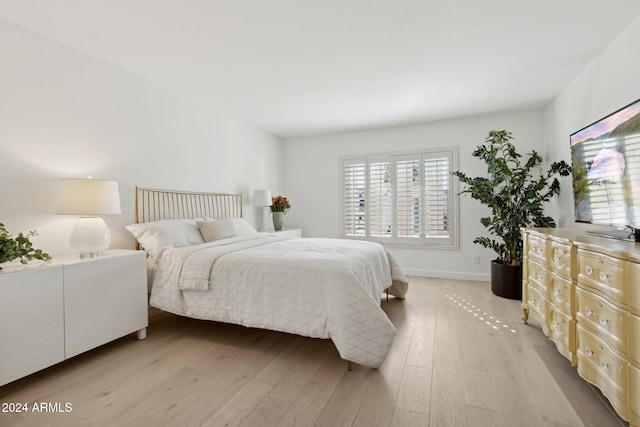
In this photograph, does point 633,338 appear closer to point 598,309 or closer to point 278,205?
point 598,309

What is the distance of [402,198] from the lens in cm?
482

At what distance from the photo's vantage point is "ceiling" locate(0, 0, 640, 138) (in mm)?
2014

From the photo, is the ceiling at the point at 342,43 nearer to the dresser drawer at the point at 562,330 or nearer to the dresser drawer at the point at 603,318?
the dresser drawer at the point at 603,318

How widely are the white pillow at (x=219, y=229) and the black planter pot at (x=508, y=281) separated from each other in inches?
120

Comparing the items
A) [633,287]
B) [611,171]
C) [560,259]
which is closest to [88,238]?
[633,287]

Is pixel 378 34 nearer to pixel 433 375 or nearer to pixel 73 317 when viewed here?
pixel 433 375

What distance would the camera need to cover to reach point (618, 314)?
1392mm

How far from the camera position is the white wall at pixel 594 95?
7.20ft

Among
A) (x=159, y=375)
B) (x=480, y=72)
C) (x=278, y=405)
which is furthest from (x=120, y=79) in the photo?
(x=480, y=72)

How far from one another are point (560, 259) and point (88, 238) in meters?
3.28

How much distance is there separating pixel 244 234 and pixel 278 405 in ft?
7.11

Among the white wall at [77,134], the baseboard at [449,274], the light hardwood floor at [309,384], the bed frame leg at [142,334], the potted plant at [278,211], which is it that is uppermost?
the white wall at [77,134]

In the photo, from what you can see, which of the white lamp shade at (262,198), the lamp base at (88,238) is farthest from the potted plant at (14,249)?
the white lamp shade at (262,198)

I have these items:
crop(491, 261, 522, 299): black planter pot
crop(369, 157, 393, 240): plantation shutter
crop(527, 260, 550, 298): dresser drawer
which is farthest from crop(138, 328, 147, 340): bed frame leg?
crop(491, 261, 522, 299): black planter pot
